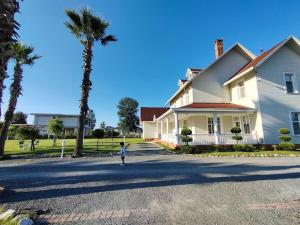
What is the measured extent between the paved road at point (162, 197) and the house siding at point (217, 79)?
13.3 m

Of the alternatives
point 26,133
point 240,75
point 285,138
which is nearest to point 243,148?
point 285,138

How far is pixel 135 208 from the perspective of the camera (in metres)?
4.48

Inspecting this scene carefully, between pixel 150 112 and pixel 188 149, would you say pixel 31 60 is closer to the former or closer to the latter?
pixel 188 149

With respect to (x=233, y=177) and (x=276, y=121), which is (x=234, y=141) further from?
(x=233, y=177)

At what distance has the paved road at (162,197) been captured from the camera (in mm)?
3977

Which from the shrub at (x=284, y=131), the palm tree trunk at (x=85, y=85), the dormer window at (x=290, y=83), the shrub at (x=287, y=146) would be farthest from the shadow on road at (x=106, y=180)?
the dormer window at (x=290, y=83)

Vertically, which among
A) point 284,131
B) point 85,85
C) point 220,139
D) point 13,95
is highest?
point 85,85

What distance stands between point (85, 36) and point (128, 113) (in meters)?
62.9

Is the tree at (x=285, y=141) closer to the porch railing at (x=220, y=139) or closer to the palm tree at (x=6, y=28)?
the porch railing at (x=220, y=139)

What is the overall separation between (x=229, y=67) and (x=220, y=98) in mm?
3769

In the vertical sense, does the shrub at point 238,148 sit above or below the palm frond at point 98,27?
below

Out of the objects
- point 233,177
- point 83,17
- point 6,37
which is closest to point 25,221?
point 6,37

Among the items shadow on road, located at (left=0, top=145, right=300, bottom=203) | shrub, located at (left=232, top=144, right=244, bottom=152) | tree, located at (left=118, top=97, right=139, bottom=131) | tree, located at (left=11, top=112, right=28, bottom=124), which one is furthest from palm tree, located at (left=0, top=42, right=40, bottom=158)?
tree, located at (left=11, top=112, right=28, bottom=124)

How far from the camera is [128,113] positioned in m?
77.6
